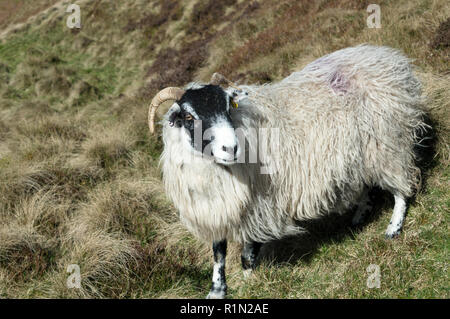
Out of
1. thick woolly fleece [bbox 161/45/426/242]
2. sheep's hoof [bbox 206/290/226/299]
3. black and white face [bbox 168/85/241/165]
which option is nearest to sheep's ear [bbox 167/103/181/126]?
black and white face [bbox 168/85/241/165]

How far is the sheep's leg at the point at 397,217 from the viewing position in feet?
13.2

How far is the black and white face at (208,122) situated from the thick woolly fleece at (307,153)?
0.60 feet

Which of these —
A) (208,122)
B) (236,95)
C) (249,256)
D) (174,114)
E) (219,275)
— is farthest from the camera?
(249,256)

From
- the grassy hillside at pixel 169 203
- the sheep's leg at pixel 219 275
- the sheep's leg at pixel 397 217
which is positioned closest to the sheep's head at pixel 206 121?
the sheep's leg at pixel 219 275

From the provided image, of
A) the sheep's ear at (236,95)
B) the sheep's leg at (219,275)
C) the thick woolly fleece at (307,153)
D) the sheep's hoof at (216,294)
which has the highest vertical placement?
the sheep's ear at (236,95)

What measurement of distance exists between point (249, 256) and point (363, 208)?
160 cm

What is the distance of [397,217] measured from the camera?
13.4 ft

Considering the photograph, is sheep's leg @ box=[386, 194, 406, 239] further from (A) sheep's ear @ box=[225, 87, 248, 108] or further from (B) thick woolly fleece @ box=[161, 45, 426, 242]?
(A) sheep's ear @ box=[225, 87, 248, 108]

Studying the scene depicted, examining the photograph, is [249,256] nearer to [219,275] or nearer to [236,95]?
[219,275]

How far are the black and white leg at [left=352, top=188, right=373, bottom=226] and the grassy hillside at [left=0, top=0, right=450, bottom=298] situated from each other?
10 centimetres

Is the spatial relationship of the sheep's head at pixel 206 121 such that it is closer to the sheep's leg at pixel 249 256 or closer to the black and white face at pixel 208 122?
the black and white face at pixel 208 122

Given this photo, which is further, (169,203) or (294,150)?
(169,203)

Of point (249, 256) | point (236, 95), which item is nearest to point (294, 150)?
point (236, 95)
